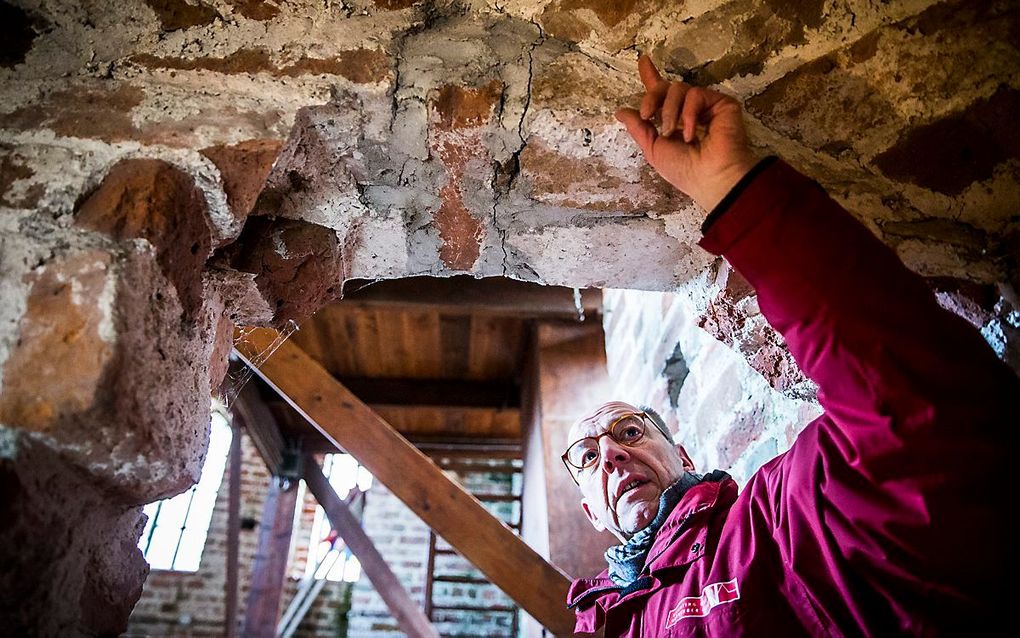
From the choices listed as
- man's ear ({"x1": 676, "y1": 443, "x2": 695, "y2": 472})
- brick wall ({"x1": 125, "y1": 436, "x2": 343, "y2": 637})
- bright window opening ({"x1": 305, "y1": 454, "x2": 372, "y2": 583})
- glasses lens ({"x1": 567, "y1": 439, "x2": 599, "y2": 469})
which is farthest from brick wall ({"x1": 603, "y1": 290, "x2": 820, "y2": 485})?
bright window opening ({"x1": 305, "y1": 454, "x2": 372, "y2": 583})

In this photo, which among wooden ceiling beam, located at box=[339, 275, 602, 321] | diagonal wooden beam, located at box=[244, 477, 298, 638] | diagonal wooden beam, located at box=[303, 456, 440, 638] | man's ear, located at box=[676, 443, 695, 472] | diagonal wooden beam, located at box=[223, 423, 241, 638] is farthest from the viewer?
diagonal wooden beam, located at box=[223, 423, 241, 638]

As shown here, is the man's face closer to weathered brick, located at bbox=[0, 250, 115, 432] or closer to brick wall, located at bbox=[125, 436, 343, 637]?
weathered brick, located at bbox=[0, 250, 115, 432]

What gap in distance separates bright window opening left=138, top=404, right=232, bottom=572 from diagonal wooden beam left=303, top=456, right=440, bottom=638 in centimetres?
272

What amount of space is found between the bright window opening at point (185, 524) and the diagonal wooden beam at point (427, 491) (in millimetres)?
4061

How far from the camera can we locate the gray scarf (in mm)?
1162

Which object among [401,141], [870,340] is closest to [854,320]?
[870,340]

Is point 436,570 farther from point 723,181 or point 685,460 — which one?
point 723,181

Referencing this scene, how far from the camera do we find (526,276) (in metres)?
1.06

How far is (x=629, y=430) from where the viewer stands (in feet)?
4.71

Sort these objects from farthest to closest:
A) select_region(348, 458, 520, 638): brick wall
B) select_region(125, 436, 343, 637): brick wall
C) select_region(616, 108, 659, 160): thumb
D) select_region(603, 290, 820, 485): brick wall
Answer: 1. select_region(125, 436, 343, 637): brick wall
2. select_region(348, 458, 520, 638): brick wall
3. select_region(603, 290, 820, 485): brick wall
4. select_region(616, 108, 659, 160): thumb

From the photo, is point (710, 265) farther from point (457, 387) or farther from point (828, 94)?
point (457, 387)

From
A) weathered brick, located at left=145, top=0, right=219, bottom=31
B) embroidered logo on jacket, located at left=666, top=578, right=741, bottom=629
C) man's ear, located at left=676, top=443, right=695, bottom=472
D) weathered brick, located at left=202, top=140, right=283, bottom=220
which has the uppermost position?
weathered brick, located at left=145, top=0, right=219, bottom=31

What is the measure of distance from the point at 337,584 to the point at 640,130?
708 cm

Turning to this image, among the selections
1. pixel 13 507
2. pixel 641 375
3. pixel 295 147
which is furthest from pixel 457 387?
pixel 13 507
